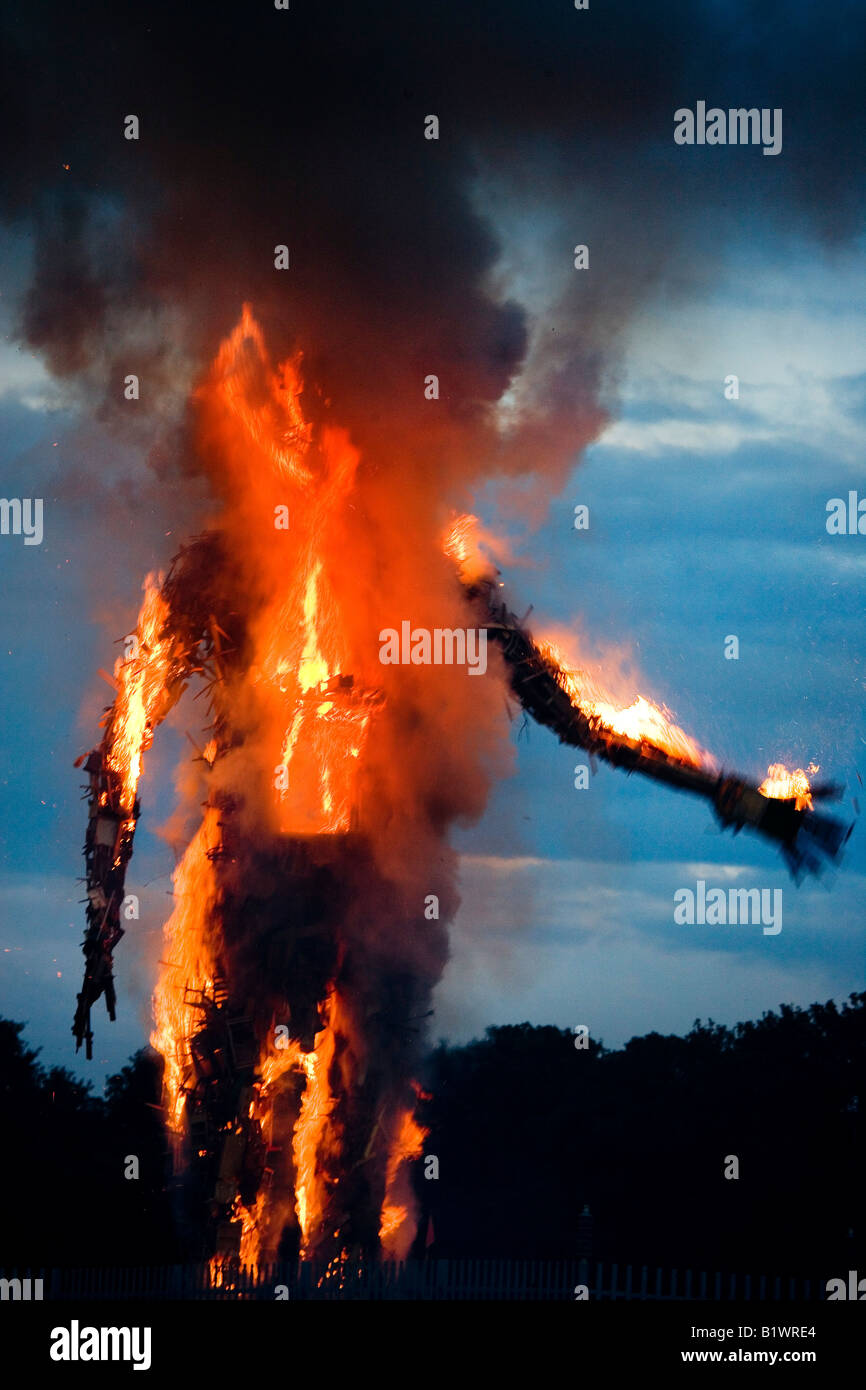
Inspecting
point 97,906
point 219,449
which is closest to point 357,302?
point 219,449

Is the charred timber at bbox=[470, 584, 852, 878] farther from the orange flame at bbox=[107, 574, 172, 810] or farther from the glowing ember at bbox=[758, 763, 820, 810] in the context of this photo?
the orange flame at bbox=[107, 574, 172, 810]

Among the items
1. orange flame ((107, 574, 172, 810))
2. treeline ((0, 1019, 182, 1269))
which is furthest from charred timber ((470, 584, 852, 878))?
treeline ((0, 1019, 182, 1269))

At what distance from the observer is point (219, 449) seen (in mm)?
33719

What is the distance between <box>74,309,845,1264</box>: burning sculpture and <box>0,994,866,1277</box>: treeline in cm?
284

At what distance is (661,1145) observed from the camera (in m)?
45.4

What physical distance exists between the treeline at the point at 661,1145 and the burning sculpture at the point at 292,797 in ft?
13.8

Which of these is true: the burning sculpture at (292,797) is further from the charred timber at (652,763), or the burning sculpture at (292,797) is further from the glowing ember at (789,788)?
the glowing ember at (789,788)

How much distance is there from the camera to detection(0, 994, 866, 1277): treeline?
131ft

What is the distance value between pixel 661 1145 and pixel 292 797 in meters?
17.5

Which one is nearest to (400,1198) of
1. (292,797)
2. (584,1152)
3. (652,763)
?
(292,797)

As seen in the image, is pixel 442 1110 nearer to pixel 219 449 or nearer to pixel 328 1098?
pixel 328 1098

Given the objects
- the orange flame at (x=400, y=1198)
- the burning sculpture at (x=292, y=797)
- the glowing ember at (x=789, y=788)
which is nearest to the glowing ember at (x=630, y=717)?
the burning sculpture at (x=292, y=797)

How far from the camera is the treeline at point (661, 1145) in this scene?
133ft

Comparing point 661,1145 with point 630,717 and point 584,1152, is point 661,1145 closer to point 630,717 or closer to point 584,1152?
point 584,1152
